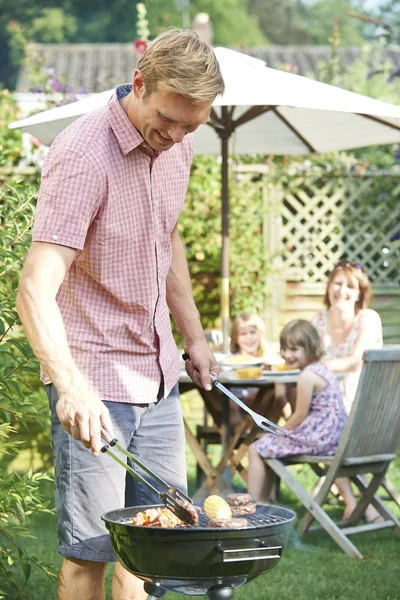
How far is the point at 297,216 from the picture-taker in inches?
304

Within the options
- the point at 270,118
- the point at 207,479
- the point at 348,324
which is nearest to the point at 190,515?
the point at 207,479

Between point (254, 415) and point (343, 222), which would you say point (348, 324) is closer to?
point (343, 222)

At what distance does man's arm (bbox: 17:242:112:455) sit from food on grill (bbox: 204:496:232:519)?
380mm

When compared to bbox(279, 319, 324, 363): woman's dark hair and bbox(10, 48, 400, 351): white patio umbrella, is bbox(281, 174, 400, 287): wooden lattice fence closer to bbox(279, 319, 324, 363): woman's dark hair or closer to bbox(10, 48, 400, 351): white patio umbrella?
bbox(10, 48, 400, 351): white patio umbrella

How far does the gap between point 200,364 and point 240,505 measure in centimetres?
51

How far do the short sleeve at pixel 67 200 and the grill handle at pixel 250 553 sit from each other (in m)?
0.76

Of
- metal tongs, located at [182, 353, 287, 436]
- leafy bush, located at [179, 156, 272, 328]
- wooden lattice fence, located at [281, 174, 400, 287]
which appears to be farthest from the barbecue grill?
wooden lattice fence, located at [281, 174, 400, 287]

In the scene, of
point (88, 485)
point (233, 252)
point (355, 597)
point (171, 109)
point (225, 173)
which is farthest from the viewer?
point (233, 252)

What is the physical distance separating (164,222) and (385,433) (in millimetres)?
2521

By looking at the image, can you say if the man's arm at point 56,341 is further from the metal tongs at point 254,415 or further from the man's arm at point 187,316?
the man's arm at point 187,316

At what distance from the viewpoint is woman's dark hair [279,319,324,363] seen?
511cm

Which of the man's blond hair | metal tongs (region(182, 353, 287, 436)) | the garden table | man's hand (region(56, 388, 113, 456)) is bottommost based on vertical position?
the garden table

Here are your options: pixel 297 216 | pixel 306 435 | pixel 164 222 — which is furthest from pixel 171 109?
pixel 297 216

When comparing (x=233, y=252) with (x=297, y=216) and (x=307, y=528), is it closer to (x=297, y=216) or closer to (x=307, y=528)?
(x=297, y=216)
